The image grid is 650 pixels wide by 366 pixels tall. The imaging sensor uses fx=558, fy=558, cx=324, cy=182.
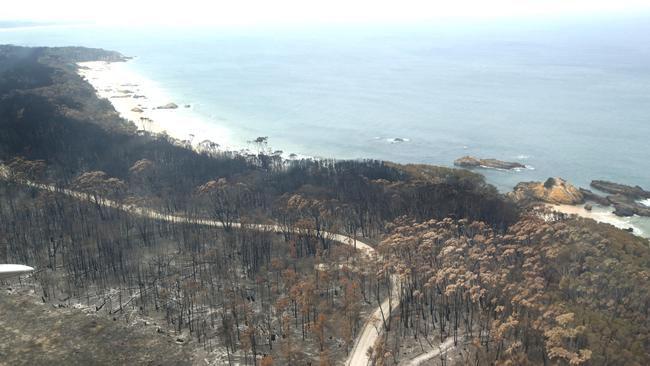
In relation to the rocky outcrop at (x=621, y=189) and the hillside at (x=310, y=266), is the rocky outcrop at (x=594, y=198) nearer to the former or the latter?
the rocky outcrop at (x=621, y=189)

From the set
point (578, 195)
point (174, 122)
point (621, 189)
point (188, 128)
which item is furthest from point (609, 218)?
point (174, 122)

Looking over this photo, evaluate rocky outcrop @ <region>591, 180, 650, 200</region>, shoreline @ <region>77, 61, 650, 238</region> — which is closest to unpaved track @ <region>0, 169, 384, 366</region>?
shoreline @ <region>77, 61, 650, 238</region>

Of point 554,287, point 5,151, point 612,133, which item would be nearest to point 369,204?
point 554,287

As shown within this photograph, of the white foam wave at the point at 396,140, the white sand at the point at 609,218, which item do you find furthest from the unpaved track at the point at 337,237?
the white foam wave at the point at 396,140

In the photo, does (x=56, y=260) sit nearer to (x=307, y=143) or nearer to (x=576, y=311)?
(x=576, y=311)

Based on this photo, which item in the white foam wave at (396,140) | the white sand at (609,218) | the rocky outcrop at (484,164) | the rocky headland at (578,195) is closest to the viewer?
the white sand at (609,218)

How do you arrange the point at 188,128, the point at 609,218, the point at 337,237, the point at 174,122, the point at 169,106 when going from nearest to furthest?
1. the point at 337,237
2. the point at 609,218
3. the point at 188,128
4. the point at 174,122
5. the point at 169,106

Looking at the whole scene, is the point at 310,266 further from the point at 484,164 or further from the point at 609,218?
the point at 484,164
